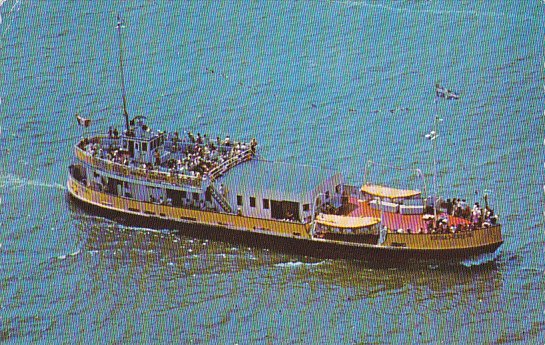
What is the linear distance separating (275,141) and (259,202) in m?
16.1

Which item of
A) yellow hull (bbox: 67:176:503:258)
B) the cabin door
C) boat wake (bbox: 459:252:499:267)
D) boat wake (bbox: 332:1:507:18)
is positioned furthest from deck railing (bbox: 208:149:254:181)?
boat wake (bbox: 332:1:507:18)

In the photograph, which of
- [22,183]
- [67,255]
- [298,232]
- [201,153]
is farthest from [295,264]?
[22,183]

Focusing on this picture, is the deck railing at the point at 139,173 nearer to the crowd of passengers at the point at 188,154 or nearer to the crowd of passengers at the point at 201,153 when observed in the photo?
the crowd of passengers at the point at 188,154

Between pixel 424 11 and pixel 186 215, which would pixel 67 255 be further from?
pixel 424 11

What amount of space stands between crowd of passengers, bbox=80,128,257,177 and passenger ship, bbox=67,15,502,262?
0.09 meters

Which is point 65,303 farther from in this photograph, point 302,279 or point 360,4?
A: point 360,4

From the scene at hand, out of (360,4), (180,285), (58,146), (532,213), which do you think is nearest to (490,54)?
(360,4)

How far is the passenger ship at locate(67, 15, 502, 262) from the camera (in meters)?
76.2

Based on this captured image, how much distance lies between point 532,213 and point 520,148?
35.7 ft

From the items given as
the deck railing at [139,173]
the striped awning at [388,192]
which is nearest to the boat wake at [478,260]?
the striped awning at [388,192]

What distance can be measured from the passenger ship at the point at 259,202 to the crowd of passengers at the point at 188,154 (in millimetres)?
86

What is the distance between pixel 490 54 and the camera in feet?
356

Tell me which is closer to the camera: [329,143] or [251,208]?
[251,208]

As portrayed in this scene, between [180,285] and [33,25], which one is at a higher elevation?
[33,25]
